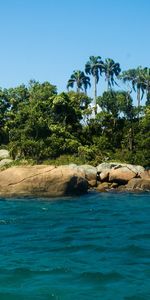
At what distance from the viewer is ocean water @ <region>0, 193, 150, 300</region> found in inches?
349

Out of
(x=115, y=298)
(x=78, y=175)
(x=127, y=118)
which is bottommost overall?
(x=115, y=298)

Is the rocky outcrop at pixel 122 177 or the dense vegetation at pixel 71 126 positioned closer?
the rocky outcrop at pixel 122 177

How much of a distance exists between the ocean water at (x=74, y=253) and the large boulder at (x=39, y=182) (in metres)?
5.36

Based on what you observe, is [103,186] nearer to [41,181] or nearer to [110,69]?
[41,181]

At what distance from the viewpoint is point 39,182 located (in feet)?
87.4

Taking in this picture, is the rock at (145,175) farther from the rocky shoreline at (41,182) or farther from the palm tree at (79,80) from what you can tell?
the palm tree at (79,80)

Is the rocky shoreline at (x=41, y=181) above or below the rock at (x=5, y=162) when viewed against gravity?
below

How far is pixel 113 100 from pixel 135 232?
3414 cm

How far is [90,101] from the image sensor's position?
50.0 meters

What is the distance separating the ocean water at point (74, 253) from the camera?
8859mm

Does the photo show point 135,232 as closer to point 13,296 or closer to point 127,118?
point 13,296

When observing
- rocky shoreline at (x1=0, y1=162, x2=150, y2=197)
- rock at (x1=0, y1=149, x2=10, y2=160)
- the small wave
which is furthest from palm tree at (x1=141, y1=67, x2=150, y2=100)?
the small wave

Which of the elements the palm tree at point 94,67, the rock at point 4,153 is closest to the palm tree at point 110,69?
the palm tree at point 94,67

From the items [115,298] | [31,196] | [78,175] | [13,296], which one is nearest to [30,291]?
[13,296]
